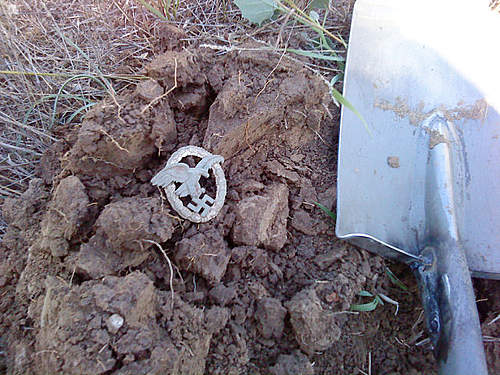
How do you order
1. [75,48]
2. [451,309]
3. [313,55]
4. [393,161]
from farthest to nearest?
[75,48], [313,55], [393,161], [451,309]

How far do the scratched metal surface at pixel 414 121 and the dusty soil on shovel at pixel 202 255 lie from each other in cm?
10

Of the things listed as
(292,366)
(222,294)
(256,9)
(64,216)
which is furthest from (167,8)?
(292,366)

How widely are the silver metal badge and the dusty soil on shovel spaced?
0.04 metres

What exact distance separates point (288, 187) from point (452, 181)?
24.5 inches

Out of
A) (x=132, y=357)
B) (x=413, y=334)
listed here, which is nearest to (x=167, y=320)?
(x=132, y=357)

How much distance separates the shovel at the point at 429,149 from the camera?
4.14ft

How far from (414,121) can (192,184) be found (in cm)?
95

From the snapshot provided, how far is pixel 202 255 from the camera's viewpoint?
113 cm

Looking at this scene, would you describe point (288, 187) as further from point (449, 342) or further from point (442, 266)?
point (449, 342)

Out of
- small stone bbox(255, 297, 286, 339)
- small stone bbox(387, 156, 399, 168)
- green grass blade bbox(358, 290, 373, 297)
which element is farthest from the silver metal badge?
small stone bbox(387, 156, 399, 168)

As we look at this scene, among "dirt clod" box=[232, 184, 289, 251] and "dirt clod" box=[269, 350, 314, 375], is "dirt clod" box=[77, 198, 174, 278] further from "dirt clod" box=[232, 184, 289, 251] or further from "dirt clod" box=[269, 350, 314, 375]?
"dirt clod" box=[269, 350, 314, 375]

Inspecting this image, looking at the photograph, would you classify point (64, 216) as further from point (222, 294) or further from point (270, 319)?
point (270, 319)

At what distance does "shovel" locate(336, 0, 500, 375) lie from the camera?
4.14 ft

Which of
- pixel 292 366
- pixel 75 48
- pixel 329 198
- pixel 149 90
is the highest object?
pixel 75 48
